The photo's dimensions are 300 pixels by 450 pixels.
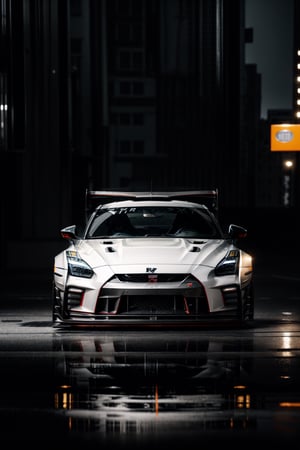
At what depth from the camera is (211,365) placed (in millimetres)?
10492

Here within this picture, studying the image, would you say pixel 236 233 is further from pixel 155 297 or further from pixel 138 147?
pixel 138 147

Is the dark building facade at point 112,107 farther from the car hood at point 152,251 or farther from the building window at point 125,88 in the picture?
the car hood at point 152,251

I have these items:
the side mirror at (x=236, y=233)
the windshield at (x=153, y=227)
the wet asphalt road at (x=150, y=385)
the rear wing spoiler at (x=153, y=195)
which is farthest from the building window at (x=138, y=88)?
the side mirror at (x=236, y=233)

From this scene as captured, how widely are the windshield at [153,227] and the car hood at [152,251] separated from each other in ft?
1.75

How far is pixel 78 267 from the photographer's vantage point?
42.5 ft

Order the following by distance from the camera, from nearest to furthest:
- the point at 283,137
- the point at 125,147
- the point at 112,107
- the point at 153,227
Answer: the point at 153,227 < the point at 283,137 < the point at 125,147 < the point at 112,107

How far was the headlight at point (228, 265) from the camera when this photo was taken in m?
12.9

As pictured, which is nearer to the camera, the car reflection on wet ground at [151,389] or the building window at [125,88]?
the car reflection on wet ground at [151,389]

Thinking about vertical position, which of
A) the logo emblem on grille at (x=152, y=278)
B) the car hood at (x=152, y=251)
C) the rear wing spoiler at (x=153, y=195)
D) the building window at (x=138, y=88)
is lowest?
the logo emblem on grille at (x=152, y=278)

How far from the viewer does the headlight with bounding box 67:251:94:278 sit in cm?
1280

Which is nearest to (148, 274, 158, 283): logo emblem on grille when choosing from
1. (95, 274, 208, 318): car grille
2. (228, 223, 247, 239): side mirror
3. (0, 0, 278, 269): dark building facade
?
(95, 274, 208, 318): car grille

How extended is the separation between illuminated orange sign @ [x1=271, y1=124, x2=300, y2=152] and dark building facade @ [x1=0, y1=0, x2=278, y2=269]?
8.22m

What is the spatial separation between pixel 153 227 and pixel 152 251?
5.26 feet

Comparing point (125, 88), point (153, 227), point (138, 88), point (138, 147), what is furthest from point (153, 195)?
point (125, 88)
